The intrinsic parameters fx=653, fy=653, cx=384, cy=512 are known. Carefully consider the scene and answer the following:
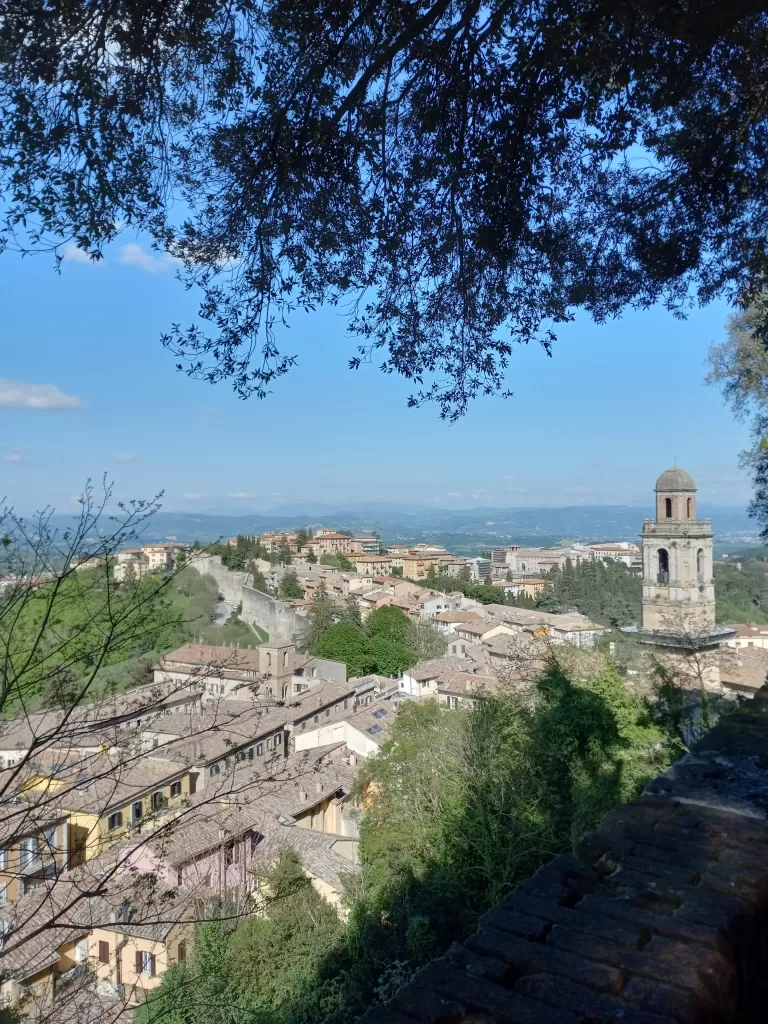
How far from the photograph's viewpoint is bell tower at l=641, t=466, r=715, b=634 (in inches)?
925

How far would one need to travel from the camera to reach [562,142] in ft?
11.1

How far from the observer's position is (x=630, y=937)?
1286 mm

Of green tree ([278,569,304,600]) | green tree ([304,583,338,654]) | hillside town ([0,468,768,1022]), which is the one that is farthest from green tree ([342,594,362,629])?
green tree ([278,569,304,600])

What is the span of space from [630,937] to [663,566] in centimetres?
2513

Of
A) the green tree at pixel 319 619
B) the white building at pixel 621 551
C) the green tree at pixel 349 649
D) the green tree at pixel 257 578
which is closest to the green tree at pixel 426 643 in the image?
the green tree at pixel 349 649

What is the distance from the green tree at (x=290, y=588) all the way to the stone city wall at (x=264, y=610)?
4731 mm

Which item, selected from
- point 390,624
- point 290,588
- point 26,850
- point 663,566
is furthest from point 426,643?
point 26,850

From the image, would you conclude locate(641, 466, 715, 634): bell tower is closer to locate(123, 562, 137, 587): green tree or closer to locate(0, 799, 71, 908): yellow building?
locate(123, 562, 137, 587): green tree

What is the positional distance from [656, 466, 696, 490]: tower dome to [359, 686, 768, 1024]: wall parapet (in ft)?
81.1

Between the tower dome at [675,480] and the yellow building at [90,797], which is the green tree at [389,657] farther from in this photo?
the yellow building at [90,797]

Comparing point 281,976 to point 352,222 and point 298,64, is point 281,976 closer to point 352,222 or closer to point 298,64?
point 352,222

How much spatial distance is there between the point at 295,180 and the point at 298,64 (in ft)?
1.72

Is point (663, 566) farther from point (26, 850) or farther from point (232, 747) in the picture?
point (26, 850)

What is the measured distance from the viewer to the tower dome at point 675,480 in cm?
2436
